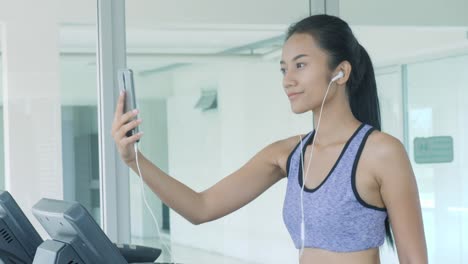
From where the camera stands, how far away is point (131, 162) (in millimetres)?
2211

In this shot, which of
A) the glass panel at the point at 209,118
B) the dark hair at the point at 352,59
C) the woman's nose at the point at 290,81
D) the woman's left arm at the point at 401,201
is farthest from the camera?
the glass panel at the point at 209,118

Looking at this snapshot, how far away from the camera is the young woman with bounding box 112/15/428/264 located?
227 cm

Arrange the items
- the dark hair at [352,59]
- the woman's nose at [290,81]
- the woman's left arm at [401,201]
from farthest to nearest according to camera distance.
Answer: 1. the dark hair at [352,59]
2. the woman's nose at [290,81]
3. the woman's left arm at [401,201]

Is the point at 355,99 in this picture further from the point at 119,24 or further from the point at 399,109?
the point at 399,109

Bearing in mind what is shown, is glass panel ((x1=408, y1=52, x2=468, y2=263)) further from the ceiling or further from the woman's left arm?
the woman's left arm

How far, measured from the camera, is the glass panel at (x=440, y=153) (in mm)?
5238

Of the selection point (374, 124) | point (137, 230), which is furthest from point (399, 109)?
point (374, 124)

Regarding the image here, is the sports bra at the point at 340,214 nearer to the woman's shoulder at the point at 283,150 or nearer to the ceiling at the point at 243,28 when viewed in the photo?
the woman's shoulder at the point at 283,150

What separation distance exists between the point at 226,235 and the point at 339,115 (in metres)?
2.48

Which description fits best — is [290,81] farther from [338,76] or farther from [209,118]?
[209,118]

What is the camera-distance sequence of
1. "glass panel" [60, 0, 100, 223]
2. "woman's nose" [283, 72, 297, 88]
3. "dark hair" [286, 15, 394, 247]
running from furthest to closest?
1. "glass panel" [60, 0, 100, 223]
2. "dark hair" [286, 15, 394, 247]
3. "woman's nose" [283, 72, 297, 88]

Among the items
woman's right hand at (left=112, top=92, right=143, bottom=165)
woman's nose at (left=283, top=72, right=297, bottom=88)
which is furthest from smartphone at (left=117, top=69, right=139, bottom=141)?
woman's nose at (left=283, top=72, right=297, bottom=88)

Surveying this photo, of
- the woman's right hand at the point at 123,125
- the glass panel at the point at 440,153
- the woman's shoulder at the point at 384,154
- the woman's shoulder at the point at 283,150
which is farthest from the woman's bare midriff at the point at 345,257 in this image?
the glass panel at the point at 440,153

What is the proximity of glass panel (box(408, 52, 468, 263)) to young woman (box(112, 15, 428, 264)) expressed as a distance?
2.80 m
